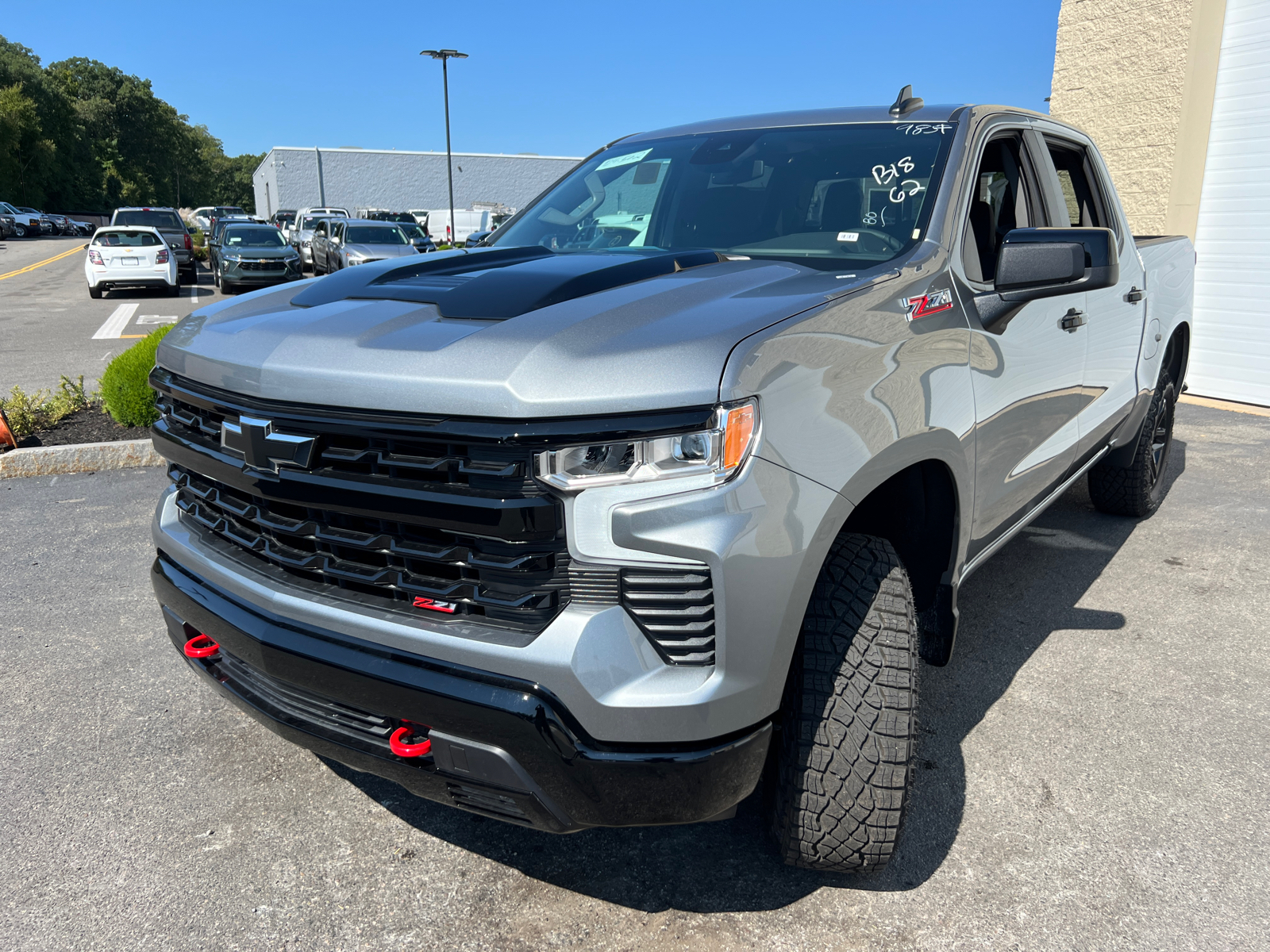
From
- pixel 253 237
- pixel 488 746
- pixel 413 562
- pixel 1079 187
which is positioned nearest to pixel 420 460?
pixel 413 562

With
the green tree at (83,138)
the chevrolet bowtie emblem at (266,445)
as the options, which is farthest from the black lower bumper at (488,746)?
the green tree at (83,138)

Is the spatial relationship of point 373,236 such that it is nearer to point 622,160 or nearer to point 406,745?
point 622,160

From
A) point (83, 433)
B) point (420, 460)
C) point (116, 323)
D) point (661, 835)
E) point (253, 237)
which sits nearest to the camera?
point (420, 460)

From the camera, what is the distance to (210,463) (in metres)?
2.12

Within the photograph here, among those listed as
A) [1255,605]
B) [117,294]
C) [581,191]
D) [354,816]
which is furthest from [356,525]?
[117,294]

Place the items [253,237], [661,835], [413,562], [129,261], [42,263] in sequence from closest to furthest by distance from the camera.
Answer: [413,562] → [661,835] → [129,261] → [253,237] → [42,263]

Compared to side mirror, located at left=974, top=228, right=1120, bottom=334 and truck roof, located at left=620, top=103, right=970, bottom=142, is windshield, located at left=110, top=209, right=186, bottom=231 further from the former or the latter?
side mirror, located at left=974, top=228, right=1120, bottom=334

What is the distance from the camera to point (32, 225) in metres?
51.5

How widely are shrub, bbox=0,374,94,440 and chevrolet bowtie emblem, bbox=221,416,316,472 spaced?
17.4 feet

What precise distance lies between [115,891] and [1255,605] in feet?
14.0

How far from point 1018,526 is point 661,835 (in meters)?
1.63

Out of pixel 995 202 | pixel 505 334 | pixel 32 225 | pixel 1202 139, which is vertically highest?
pixel 1202 139

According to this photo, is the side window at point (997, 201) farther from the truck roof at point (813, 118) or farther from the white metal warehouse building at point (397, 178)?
the white metal warehouse building at point (397, 178)

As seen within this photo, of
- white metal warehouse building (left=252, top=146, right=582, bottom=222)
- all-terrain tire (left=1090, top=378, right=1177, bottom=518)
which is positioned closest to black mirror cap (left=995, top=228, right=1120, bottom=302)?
all-terrain tire (left=1090, top=378, right=1177, bottom=518)
